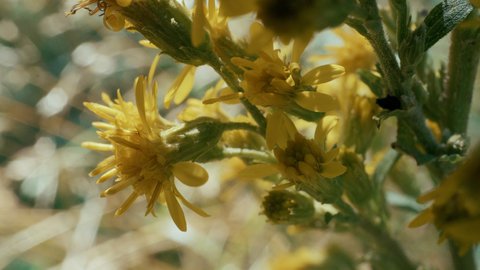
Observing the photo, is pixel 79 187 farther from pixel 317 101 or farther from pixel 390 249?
pixel 317 101

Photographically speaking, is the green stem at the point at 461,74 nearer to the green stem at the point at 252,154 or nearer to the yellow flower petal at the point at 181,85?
the green stem at the point at 252,154

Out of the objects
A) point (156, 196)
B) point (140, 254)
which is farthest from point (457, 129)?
point (140, 254)

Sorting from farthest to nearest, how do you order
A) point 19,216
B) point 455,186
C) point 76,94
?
1. point 76,94
2. point 19,216
3. point 455,186

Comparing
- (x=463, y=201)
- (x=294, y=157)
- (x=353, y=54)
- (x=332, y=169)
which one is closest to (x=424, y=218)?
(x=463, y=201)

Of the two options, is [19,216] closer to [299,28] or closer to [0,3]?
[0,3]

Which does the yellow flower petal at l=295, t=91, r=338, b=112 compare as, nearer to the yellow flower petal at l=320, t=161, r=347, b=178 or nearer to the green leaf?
the yellow flower petal at l=320, t=161, r=347, b=178

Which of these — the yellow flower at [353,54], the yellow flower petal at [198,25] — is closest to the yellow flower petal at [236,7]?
the yellow flower petal at [198,25]
